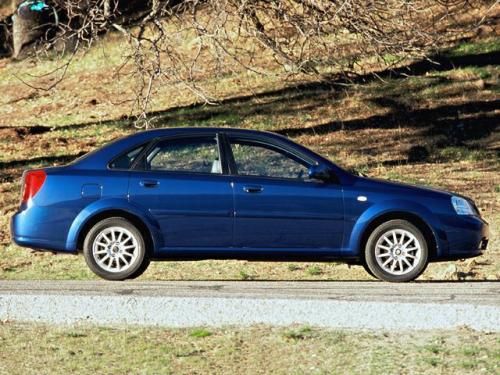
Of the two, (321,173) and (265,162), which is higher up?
(265,162)

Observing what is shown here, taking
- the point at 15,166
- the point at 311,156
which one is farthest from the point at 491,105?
the point at 311,156

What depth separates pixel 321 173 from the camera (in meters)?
11.1

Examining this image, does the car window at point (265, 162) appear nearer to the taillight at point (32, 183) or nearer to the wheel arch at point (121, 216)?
the wheel arch at point (121, 216)

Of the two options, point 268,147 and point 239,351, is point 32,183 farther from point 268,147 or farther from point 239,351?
point 239,351

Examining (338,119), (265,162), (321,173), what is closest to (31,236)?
(265,162)

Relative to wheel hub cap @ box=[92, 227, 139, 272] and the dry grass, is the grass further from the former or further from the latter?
the dry grass

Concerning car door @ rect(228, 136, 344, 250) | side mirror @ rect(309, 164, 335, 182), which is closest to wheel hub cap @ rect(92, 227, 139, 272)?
car door @ rect(228, 136, 344, 250)

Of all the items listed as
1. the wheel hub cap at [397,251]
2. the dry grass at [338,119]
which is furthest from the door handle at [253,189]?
the dry grass at [338,119]

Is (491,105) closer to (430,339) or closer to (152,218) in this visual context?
(152,218)

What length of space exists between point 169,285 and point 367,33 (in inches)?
250

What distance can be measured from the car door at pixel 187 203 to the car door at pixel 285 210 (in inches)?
5.0

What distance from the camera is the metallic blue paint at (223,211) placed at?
11016 mm

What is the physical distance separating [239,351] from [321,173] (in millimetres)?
3199

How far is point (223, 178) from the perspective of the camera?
11117 mm
